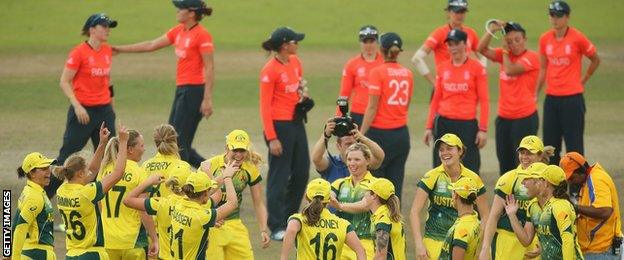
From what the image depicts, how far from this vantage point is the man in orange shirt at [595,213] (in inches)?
512

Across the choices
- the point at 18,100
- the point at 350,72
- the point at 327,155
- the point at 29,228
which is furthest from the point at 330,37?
the point at 29,228

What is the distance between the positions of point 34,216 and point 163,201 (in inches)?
45.2

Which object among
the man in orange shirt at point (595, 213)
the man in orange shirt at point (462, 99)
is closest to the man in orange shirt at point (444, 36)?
the man in orange shirt at point (462, 99)

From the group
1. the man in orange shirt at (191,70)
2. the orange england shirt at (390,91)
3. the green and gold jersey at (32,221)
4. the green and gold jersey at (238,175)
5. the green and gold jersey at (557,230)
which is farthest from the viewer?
the man in orange shirt at (191,70)

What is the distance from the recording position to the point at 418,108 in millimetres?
24547

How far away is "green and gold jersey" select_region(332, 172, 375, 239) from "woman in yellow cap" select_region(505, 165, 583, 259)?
51.9 inches

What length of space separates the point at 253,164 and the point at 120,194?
1.32 meters

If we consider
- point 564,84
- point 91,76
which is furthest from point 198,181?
point 564,84

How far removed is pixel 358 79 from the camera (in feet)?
56.6

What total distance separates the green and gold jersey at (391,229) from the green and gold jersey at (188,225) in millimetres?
1416

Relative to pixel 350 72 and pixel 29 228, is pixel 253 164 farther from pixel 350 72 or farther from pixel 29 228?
pixel 350 72

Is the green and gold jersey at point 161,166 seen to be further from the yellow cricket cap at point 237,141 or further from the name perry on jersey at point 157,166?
the yellow cricket cap at point 237,141

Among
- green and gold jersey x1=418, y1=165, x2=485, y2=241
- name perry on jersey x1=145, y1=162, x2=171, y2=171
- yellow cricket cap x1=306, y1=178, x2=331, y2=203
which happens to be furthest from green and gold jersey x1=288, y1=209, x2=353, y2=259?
name perry on jersey x1=145, y1=162, x2=171, y2=171

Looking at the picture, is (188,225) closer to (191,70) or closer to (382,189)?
(382,189)
